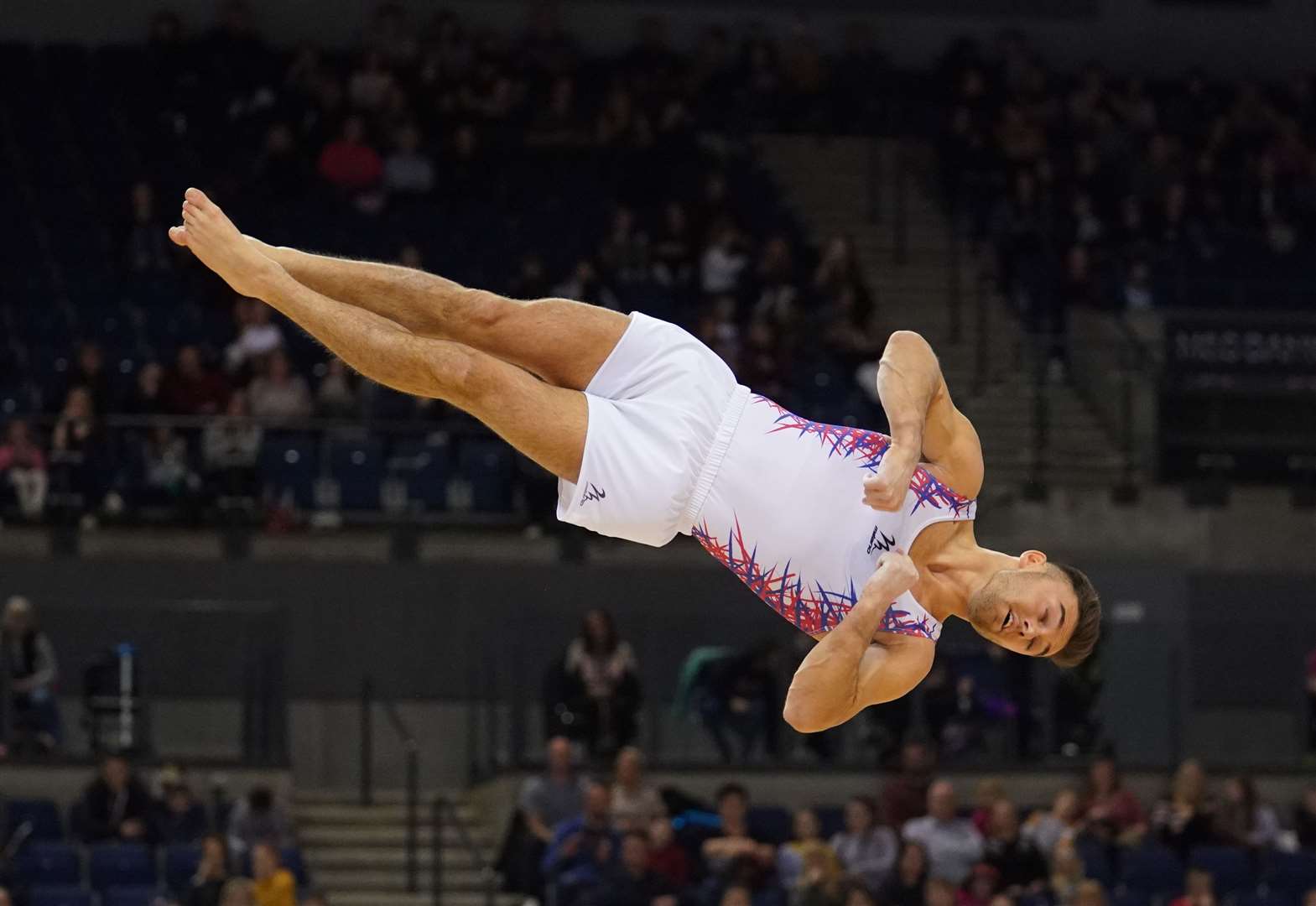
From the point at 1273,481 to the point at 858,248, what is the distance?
201 inches

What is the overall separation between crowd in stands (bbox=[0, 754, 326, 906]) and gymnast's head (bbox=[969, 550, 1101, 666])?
294 inches

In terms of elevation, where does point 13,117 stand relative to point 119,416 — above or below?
above

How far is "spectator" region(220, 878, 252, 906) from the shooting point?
1392 centimetres

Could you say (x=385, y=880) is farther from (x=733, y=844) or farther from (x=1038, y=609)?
(x=1038, y=609)

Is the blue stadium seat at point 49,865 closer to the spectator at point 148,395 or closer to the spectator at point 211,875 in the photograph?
the spectator at point 211,875

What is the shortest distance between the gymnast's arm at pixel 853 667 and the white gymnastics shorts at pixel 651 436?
77 centimetres

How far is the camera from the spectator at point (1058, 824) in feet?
52.2

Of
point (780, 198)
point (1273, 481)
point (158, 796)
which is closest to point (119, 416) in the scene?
point (158, 796)

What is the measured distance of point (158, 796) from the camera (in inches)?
621

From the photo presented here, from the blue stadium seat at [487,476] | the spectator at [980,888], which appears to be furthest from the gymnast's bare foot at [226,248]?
the blue stadium seat at [487,476]

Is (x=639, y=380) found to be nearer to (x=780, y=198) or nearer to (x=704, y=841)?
(x=704, y=841)

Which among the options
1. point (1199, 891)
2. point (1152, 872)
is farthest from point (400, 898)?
point (1199, 891)

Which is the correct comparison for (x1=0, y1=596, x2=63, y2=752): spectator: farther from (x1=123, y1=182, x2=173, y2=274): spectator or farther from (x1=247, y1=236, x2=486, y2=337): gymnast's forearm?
(x1=247, y1=236, x2=486, y2=337): gymnast's forearm

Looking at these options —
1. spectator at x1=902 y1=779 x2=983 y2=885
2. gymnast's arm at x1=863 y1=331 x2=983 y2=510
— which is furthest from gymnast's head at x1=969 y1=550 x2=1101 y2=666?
spectator at x1=902 y1=779 x2=983 y2=885
